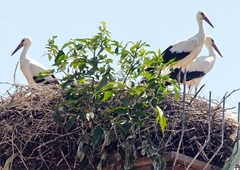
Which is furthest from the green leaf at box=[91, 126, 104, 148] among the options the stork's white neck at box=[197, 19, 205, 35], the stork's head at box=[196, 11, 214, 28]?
the stork's head at box=[196, 11, 214, 28]

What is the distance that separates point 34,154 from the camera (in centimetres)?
769

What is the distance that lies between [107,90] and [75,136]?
52 cm

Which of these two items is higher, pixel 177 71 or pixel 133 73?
pixel 133 73

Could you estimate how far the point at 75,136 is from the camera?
760 cm

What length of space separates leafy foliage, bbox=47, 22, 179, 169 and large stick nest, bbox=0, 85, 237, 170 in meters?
0.07

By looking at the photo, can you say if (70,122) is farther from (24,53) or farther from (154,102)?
(24,53)

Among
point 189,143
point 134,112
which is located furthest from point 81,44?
point 189,143

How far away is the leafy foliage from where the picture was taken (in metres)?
7.30

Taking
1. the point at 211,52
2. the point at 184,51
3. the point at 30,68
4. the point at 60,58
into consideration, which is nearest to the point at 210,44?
the point at 211,52

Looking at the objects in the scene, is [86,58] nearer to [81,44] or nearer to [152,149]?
[81,44]

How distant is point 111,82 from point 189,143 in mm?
857

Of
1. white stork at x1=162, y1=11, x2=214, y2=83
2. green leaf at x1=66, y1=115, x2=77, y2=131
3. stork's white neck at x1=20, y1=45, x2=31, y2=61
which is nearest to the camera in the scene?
green leaf at x1=66, y1=115, x2=77, y2=131

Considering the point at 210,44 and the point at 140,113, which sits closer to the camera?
the point at 140,113

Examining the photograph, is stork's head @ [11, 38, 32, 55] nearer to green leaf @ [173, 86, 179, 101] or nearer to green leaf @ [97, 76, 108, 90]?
green leaf @ [97, 76, 108, 90]
